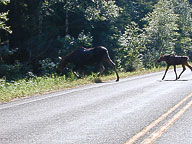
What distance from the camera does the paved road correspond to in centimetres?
639

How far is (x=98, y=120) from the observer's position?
8.11 m

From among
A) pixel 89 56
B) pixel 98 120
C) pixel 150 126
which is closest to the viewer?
pixel 150 126

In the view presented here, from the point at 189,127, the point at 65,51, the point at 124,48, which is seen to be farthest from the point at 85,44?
the point at 189,127

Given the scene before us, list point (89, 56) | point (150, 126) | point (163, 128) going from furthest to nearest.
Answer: point (89, 56), point (150, 126), point (163, 128)

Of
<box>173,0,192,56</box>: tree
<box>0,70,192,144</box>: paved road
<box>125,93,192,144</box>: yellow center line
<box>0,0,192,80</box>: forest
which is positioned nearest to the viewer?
<box>125,93,192,144</box>: yellow center line

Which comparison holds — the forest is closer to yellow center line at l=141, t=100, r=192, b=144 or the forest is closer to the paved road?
the paved road

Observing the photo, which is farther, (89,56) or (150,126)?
(89,56)

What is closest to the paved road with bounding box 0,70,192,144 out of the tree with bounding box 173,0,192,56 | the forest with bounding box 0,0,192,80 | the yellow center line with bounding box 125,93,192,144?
the yellow center line with bounding box 125,93,192,144

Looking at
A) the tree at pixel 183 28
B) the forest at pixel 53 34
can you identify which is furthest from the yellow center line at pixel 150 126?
the tree at pixel 183 28

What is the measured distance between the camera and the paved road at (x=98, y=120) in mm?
6389

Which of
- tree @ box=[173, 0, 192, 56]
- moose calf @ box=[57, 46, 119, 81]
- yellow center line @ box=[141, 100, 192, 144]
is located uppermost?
tree @ box=[173, 0, 192, 56]

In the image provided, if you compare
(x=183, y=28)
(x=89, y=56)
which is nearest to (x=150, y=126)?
(x=89, y=56)

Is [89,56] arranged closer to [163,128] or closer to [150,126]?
[150,126]

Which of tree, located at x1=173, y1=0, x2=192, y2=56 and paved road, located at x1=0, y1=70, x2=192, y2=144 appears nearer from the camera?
paved road, located at x1=0, y1=70, x2=192, y2=144
